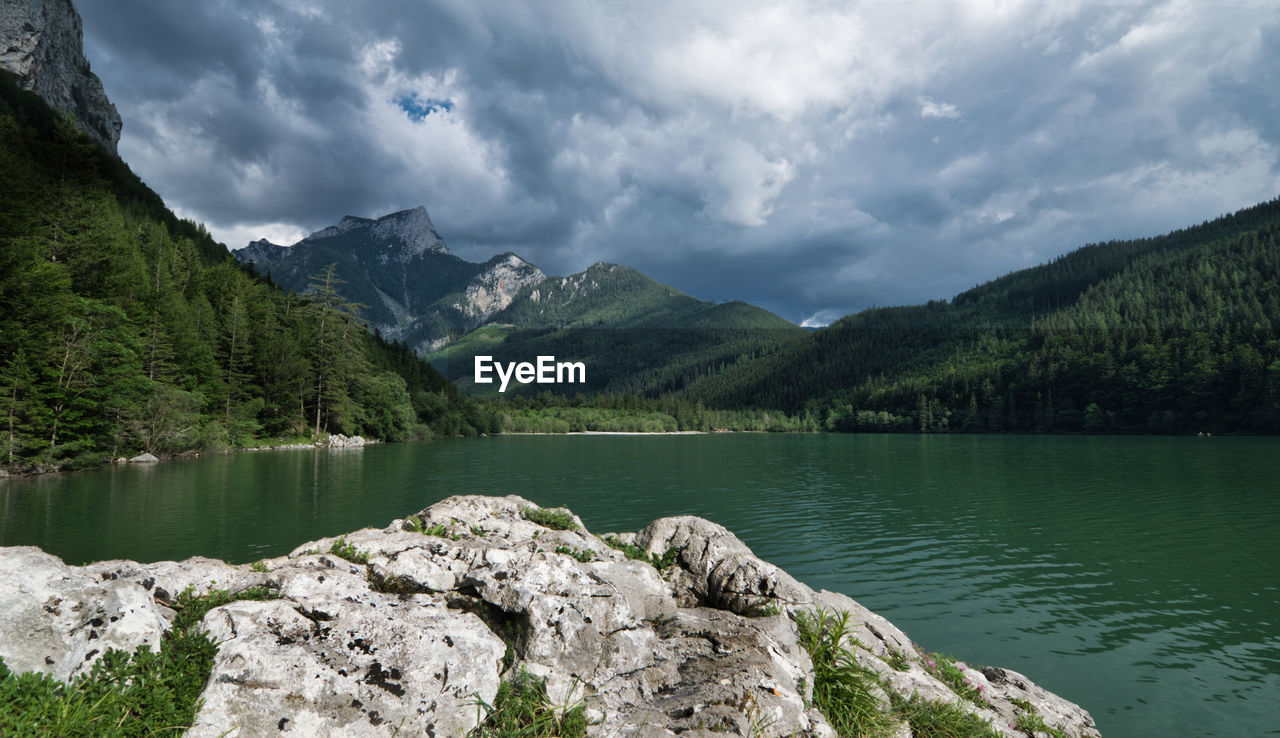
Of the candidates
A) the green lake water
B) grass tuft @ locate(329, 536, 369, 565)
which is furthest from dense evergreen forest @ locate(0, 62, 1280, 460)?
grass tuft @ locate(329, 536, 369, 565)

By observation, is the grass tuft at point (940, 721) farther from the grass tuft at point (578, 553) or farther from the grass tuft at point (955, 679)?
the grass tuft at point (578, 553)

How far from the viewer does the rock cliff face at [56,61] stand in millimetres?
121875

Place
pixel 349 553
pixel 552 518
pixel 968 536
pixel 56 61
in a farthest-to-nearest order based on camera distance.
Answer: pixel 56 61 → pixel 968 536 → pixel 552 518 → pixel 349 553

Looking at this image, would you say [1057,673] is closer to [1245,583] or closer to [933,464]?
[1245,583]

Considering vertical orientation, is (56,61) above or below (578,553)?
above

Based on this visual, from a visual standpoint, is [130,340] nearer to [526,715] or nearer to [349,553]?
[349,553]

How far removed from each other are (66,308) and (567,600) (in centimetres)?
5472

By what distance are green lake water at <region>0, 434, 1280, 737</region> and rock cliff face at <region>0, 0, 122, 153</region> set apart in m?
134

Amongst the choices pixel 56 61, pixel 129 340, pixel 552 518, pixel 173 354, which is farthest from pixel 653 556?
pixel 56 61

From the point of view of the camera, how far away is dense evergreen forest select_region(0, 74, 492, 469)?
4069 centimetres

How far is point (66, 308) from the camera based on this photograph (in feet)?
138

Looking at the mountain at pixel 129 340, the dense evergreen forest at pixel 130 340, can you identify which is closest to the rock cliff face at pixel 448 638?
the dense evergreen forest at pixel 130 340

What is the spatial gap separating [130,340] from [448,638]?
6054 cm

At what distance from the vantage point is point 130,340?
4953 cm
